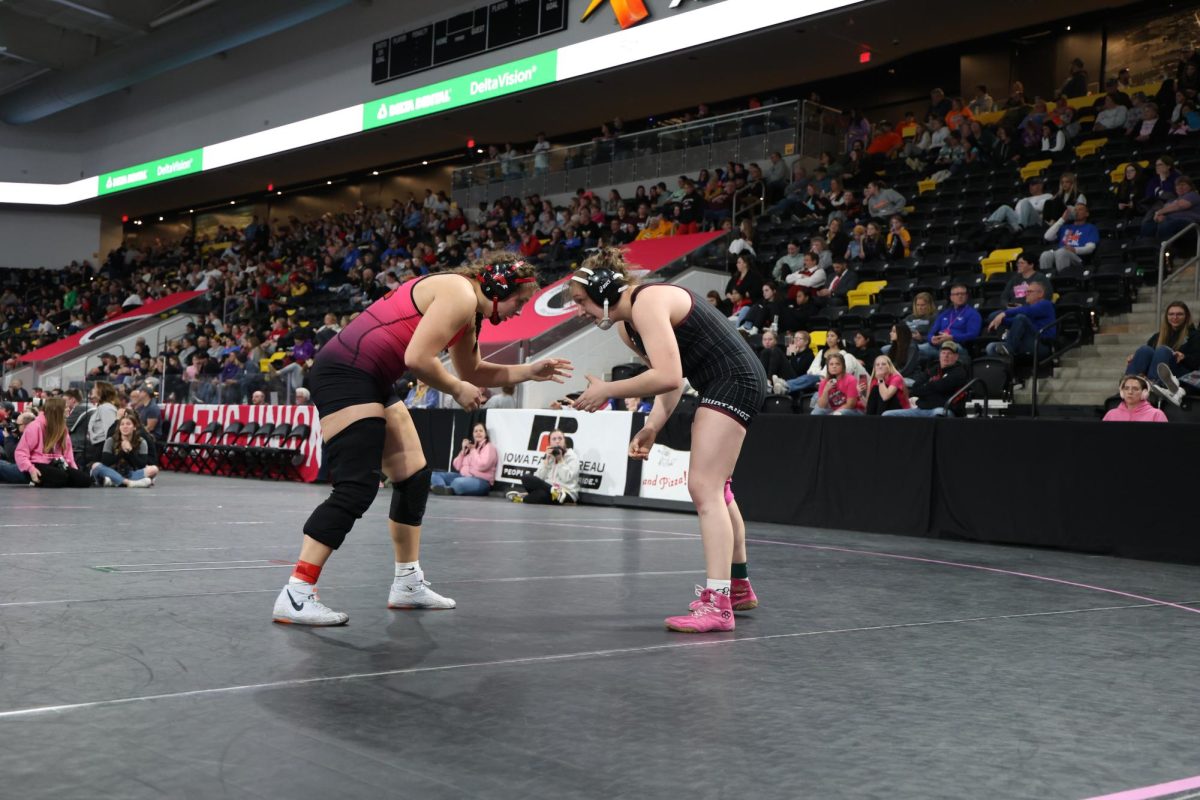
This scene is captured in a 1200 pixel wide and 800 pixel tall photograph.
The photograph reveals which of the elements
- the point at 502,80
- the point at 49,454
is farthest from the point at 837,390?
the point at 502,80

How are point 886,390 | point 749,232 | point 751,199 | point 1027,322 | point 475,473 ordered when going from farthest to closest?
point 751,199, point 749,232, point 475,473, point 1027,322, point 886,390

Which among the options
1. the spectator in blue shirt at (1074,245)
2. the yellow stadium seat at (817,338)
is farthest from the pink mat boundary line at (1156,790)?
the yellow stadium seat at (817,338)

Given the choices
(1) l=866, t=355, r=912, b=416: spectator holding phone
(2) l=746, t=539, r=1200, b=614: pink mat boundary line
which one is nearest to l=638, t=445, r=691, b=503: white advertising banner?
(1) l=866, t=355, r=912, b=416: spectator holding phone

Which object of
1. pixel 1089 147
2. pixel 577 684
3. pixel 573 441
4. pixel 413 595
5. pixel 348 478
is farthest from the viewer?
pixel 1089 147

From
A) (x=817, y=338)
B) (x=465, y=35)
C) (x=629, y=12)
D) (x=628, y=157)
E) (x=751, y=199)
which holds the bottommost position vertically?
(x=817, y=338)

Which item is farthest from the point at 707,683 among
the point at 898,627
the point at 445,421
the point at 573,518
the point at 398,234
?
the point at 398,234

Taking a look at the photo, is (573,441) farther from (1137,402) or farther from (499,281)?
(499,281)

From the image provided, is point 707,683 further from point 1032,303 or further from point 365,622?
point 1032,303

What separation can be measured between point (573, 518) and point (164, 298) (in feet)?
82.3

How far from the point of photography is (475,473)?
14.3 meters

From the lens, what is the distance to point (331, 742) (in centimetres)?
273

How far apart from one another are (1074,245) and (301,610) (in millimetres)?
11548

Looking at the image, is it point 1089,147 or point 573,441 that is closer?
point 573,441

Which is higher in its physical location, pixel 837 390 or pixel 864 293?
pixel 864 293
